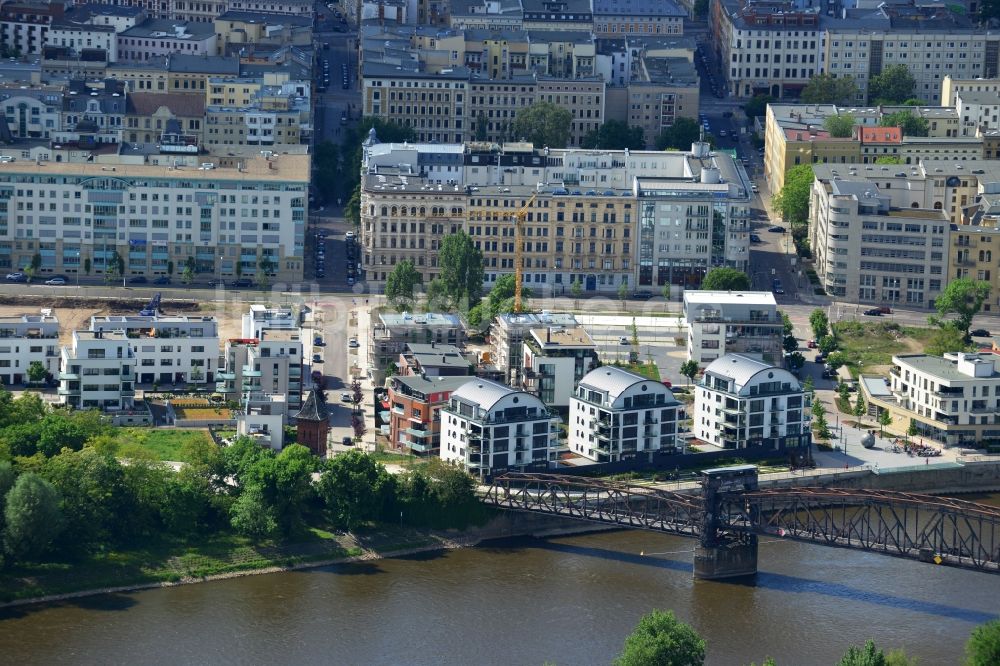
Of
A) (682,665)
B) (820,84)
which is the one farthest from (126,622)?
(820,84)

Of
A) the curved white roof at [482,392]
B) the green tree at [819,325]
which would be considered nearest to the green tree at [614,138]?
the green tree at [819,325]

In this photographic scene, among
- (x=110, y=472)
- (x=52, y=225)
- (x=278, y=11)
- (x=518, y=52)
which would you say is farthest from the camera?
(x=278, y=11)

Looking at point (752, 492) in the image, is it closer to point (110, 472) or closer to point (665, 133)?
point (110, 472)

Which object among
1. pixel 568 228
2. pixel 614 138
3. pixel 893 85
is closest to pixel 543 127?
pixel 614 138

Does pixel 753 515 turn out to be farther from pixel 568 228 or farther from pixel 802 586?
pixel 568 228

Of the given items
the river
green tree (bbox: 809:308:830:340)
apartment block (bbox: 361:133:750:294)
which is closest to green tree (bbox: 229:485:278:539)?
the river

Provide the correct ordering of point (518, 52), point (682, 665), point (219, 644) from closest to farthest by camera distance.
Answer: point (682, 665)
point (219, 644)
point (518, 52)

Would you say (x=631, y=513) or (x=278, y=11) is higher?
(x=278, y=11)

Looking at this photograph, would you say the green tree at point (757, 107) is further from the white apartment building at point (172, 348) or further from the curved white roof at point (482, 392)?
the curved white roof at point (482, 392)
